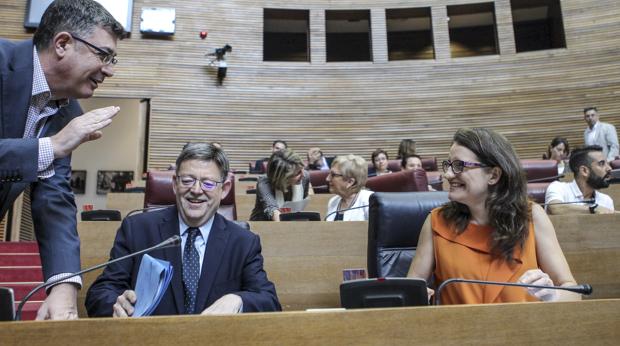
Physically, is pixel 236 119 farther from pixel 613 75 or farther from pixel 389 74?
pixel 613 75

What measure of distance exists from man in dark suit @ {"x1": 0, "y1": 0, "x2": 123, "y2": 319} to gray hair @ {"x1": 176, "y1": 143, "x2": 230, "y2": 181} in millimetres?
474

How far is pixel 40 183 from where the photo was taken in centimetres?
133

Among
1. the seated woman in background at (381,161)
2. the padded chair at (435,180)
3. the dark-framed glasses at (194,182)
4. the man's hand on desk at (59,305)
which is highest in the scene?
the seated woman in background at (381,161)

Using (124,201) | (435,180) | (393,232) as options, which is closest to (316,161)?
(435,180)

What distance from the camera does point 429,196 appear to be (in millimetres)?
2031

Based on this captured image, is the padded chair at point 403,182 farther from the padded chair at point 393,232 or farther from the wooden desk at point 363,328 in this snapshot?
the wooden desk at point 363,328

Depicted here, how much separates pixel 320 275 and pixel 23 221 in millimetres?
5702

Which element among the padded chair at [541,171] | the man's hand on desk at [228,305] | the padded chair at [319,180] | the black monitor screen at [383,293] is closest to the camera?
the black monitor screen at [383,293]

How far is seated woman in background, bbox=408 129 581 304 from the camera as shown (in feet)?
5.40

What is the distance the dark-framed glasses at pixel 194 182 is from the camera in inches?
68.7

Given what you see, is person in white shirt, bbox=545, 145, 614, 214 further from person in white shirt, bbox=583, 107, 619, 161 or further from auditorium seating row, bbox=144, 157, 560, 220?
person in white shirt, bbox=583, 107, 619, 161

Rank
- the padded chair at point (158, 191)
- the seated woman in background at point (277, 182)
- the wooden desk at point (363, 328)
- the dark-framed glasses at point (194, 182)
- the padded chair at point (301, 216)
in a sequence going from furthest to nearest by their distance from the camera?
1. the seated woman in background at point (277, 182)
2. the padded chair at point (158, 191)
3. the padded chair at point (301, 216)
4. the dark-framed glasses at point (194, 182)
5. the wooden desk at point (363, 328)

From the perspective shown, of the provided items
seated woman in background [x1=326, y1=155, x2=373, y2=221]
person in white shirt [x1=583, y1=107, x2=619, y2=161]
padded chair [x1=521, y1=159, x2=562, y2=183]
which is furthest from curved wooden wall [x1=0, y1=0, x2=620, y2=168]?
seated woman in background [x1=326, y1=155, x2=373, y2=221]

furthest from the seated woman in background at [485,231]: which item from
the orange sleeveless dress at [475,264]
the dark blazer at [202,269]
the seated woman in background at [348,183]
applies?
the seated woman in background at [348,183]
